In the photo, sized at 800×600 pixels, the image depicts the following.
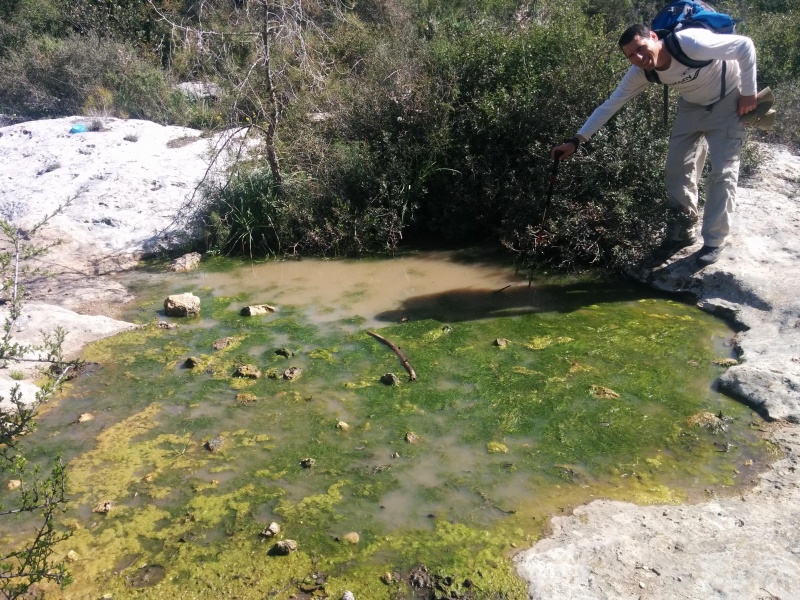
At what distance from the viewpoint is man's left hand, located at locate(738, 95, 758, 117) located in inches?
191

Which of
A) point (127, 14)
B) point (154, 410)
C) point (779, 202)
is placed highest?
point (127, 14)

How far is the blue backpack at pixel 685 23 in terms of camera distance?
4.64 m

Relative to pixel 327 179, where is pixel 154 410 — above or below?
below

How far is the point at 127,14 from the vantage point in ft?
41.7

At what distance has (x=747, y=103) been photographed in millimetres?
4879

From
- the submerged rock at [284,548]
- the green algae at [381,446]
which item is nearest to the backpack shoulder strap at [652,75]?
the green algae at [381,446]

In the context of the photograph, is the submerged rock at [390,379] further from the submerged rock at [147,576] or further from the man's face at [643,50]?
the man's face at [643,50]

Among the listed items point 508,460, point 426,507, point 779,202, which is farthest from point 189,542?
point 779,202

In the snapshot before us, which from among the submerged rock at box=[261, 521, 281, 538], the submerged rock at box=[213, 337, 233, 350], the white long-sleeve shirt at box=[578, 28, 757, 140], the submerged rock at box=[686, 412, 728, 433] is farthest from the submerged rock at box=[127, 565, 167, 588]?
the white long-sleeve shirt at box=[578, 28, 757, 140]

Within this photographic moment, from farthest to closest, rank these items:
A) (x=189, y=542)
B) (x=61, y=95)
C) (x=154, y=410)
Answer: (x=61, y=95)
(x=154, y=410)
(x=189, y=542)

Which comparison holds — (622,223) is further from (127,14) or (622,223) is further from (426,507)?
(127,14)

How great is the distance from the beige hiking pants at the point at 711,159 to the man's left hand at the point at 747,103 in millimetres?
101

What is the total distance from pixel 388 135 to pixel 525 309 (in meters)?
2.66

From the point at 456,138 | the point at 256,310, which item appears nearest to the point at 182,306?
the point at 256,310
